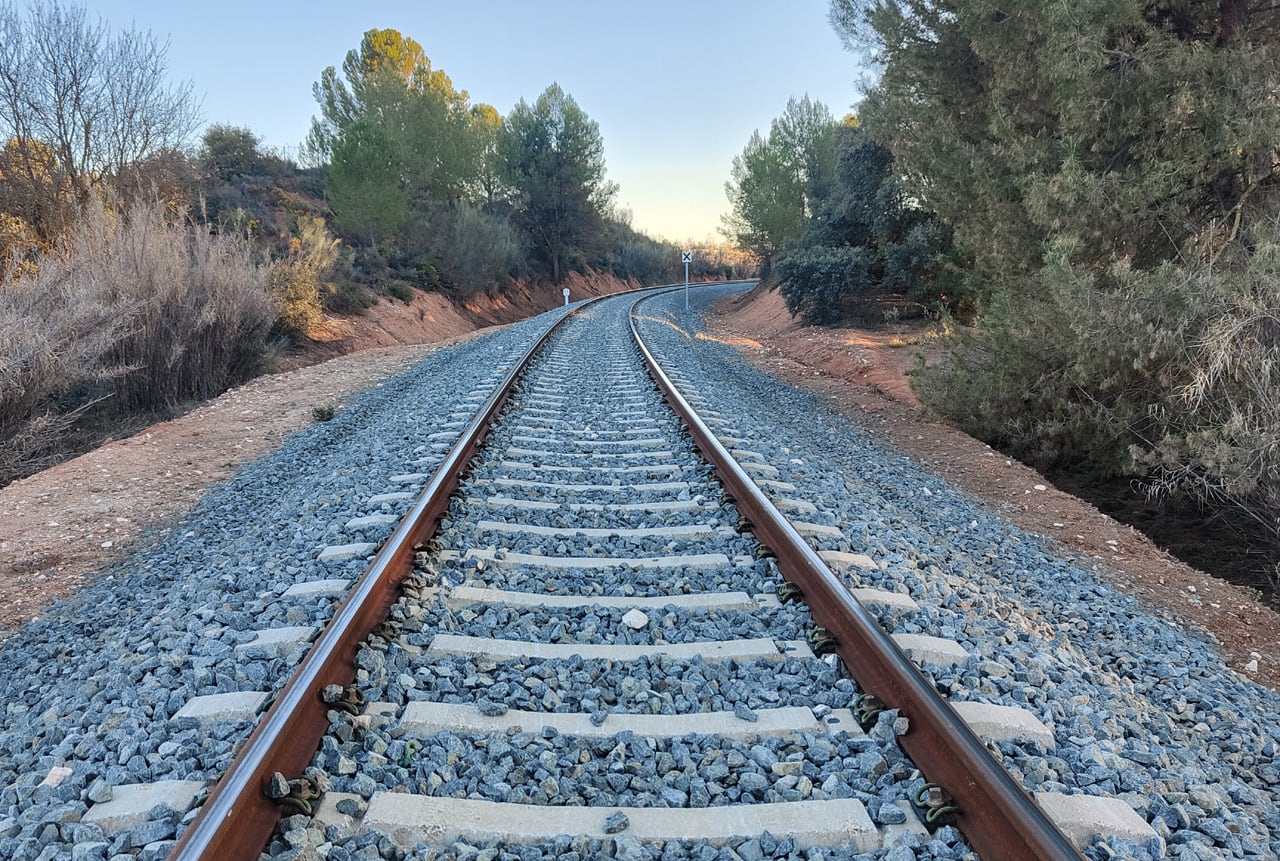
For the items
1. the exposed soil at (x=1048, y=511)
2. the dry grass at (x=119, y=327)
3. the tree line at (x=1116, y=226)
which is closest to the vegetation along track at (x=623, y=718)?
the exposed soil at (x=1048, y=511)

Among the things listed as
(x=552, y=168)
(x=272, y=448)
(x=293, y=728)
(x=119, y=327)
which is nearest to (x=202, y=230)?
(x=119, y=327)

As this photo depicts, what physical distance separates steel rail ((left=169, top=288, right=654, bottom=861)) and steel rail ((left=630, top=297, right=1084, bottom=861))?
1811 mm

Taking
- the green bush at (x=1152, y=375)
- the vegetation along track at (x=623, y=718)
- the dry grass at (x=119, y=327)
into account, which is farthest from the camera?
the dry grass at (x=119, y=327)

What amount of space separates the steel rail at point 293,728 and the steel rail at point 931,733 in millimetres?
1811

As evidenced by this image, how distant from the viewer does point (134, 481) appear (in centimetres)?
640

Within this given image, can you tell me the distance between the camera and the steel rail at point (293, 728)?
5.64 ft

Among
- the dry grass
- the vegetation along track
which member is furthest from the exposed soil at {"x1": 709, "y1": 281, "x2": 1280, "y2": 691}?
the dry grass

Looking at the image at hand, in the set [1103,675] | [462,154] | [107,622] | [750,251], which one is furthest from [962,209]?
[462,154]

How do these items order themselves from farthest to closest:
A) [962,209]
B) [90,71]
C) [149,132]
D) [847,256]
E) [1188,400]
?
[847,256] → [149,132] → [90,71] → [962,209] → [1188,400]

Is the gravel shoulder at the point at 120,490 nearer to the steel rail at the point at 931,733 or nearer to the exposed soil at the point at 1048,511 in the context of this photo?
the steel rail at the point at 931,733

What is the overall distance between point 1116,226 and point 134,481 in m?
8.81

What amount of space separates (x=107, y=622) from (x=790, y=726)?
11.6 ft

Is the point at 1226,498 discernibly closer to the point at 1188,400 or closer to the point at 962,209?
the point at 1188,400

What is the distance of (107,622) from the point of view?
146 inches
